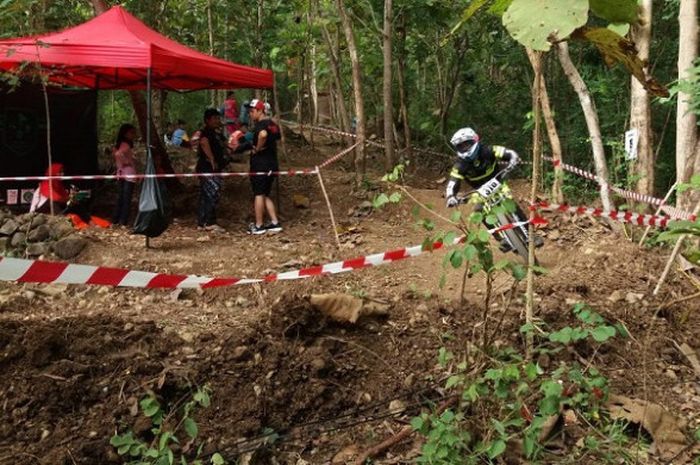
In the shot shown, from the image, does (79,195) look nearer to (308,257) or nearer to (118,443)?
(308,257)

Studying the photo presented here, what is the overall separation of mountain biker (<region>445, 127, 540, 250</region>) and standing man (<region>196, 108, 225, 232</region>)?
3.40 metres

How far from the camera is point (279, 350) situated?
3.81m

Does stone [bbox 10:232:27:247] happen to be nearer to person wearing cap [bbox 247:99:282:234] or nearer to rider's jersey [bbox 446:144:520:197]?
person wearing cap [bbox 247:99:282:234]

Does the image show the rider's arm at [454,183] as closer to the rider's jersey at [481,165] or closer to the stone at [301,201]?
the rider's jersey at [481,165]

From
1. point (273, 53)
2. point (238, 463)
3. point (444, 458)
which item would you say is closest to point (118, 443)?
point (238, 463)

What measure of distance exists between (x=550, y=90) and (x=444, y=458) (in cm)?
958

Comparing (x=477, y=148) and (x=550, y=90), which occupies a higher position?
(x=550, y=90)

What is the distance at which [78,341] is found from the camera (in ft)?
12.3

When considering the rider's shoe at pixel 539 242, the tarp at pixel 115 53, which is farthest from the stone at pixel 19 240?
the rider's shoe at pixel 539 242

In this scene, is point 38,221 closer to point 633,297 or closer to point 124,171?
point 124,171

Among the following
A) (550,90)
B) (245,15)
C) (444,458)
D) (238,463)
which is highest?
(245,15)

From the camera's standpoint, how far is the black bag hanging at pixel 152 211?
672 cm

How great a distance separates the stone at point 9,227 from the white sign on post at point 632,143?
659 centimetres

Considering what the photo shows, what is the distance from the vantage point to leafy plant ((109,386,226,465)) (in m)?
2.84
